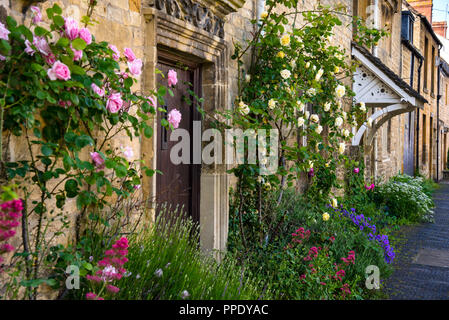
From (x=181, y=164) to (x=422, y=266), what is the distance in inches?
135

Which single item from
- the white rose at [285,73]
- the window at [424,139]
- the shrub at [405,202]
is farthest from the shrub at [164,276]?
the window at [424,139]

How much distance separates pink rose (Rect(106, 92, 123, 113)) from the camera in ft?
9.01

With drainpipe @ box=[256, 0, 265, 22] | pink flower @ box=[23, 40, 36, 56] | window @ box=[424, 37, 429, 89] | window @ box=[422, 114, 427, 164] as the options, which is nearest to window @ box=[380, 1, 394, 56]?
window @ box=[424, 37, 429, 89]

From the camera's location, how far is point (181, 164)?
15.1 feet

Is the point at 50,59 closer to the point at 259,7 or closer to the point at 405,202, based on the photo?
the point at 259,7

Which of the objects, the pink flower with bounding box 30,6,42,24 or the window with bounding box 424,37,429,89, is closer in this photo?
the pink flower with bounding box 30,6,42,24

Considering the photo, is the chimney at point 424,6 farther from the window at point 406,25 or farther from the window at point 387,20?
the window at point 387,20

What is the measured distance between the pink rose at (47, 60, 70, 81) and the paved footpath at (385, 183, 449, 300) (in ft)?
12.6

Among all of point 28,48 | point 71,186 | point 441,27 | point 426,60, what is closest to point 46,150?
point 71,186

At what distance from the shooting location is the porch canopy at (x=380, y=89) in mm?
8812

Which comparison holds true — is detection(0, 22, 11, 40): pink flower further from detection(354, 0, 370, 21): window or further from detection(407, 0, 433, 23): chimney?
detection(407, 0, 433, 23): chimney

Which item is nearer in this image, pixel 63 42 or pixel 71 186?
pixel 63 42

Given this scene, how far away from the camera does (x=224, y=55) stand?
4.80m
